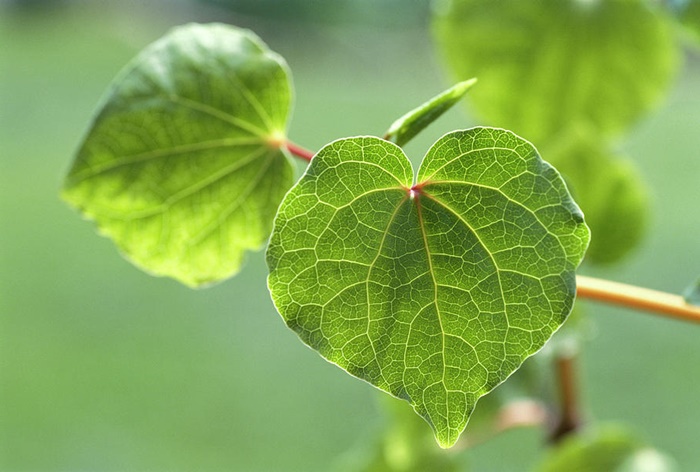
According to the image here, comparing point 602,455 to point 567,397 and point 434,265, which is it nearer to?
point 567,397

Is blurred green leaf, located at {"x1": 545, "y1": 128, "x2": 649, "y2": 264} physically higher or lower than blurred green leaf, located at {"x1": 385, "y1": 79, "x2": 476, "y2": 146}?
lower

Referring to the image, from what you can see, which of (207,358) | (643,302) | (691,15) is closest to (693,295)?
(643,302)

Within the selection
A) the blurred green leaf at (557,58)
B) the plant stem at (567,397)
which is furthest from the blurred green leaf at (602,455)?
the blurred green leaf at (557,58)

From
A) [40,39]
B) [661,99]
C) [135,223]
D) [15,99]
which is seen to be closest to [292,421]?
[661,99]

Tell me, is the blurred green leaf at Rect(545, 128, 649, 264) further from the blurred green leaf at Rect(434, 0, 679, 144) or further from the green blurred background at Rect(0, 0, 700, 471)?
the green blurred background at Rect(0, 0, 700, 471)

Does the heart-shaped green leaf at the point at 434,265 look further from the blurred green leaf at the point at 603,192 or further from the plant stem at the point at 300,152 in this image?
the blurred green leaf at the point at 603,192

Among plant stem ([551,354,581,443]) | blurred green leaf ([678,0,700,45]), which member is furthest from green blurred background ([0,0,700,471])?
blurred green leaf ([678,0,700,45])

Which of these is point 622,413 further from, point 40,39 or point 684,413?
point 40,39
